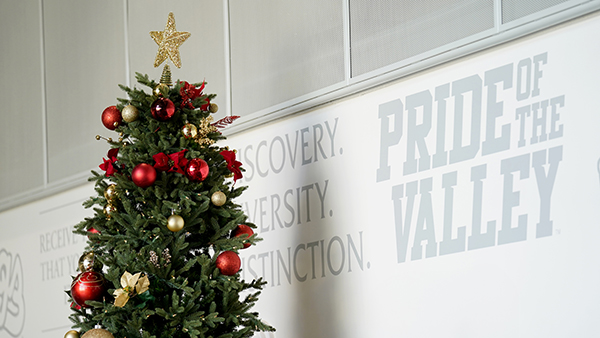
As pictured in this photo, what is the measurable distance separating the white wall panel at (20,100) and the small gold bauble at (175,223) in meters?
2.31

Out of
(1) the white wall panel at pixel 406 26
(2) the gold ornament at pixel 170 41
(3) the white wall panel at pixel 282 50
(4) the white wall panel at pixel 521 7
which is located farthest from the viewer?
(3) the white wall panel at pixel 282 50

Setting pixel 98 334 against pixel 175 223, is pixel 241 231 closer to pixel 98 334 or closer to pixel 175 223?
pixel 175 223

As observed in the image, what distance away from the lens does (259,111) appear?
Answer: 2.88 metres

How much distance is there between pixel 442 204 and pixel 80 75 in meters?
2.43

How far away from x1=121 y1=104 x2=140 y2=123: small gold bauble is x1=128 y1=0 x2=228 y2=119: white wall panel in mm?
931

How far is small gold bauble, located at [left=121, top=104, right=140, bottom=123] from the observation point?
6.96 feet

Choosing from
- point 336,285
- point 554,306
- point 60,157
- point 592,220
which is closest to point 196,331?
point 336,285

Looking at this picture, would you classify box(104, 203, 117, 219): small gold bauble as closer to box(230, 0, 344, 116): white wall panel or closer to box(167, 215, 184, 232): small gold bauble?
box(167, 215, 184, 232): small gold bauble

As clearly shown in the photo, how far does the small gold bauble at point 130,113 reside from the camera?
212cm

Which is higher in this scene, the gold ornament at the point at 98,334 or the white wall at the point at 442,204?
the white wall at the point at 442,204

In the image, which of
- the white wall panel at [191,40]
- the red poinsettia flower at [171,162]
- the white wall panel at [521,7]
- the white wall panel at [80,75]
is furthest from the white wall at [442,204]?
the white wall panel at [80,75]

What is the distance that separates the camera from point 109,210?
2.07 meters

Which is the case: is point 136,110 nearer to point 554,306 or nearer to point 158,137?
point 158,137

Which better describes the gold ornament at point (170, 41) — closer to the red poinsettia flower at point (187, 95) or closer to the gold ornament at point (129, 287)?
the red poinsettia flower at point (187, 95)
